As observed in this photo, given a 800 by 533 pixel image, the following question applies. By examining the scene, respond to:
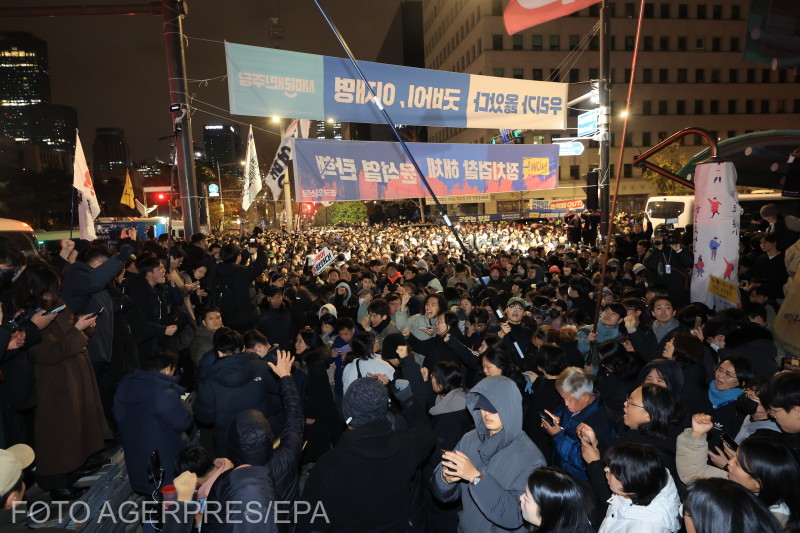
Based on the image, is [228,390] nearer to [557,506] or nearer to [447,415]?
[447,415]

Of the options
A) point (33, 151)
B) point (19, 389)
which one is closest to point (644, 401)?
point (19, 389)

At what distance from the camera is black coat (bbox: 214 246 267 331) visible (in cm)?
772

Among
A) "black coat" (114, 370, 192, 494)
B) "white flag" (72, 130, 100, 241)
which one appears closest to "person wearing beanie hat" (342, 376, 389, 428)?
"black coat" (114, 370, 192, 494)

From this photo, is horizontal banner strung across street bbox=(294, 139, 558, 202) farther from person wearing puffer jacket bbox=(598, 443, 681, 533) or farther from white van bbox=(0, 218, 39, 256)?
white van bbox=(0, 218, 39, 256)

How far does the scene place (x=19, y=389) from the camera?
14.0ft

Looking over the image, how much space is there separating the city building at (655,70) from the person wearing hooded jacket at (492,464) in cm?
5398

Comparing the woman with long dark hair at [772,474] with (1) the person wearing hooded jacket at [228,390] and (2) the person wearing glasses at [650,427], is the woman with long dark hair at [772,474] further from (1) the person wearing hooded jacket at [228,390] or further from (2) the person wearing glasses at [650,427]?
(1) the person wearing hooded jacket at [228,390]

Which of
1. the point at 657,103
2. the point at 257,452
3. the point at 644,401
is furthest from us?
the point at 657,103

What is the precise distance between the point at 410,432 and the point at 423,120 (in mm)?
6550

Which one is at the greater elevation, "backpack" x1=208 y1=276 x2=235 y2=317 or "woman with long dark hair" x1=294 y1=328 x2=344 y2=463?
"backpack" x1=208 y1=276 x2=235 y2=317

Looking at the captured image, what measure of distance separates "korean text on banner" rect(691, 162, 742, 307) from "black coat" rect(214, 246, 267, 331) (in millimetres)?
6399

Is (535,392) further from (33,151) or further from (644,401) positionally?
(33,151)

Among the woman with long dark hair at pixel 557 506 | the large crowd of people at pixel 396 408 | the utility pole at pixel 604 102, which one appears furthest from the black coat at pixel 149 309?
the utility pole at pixel 604 102

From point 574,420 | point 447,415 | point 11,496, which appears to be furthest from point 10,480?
point 574,420
